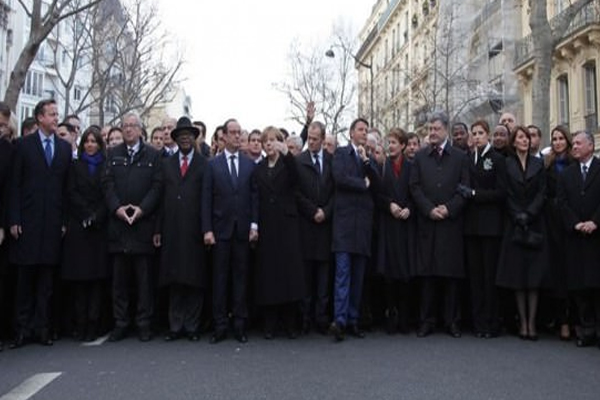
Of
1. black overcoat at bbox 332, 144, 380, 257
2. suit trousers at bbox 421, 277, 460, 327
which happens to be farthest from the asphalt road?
black overcoat at bbox 332, 144, 380, 257

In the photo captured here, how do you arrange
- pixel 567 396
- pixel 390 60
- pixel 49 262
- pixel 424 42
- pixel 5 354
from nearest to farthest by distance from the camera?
pixel 567 396, pixel 5 354, pixel 49 262, pixel 424 42, pixel 390 60

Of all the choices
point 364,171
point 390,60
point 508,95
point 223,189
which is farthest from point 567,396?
point 390,60

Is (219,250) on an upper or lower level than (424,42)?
lower

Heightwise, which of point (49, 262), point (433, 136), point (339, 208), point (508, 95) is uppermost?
point (508, 95)

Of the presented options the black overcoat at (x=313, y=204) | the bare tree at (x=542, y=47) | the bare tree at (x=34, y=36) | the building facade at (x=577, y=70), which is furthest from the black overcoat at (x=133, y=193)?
the building facade at (x=577, y=70)

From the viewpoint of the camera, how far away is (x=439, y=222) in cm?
783

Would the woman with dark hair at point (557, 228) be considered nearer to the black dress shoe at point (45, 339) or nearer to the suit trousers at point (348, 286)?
the suit trousers at point (348, 286)

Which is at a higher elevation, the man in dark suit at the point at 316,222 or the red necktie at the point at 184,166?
the red necktie at the point at 184,166

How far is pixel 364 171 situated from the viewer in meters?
7.84

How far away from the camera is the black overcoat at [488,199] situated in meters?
7.77

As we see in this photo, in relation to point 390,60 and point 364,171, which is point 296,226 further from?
point 390,60

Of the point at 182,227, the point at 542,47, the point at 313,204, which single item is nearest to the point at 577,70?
the point at 542,47

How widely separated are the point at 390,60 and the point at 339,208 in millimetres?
56676

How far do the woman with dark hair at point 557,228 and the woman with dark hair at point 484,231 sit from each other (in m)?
0.59
